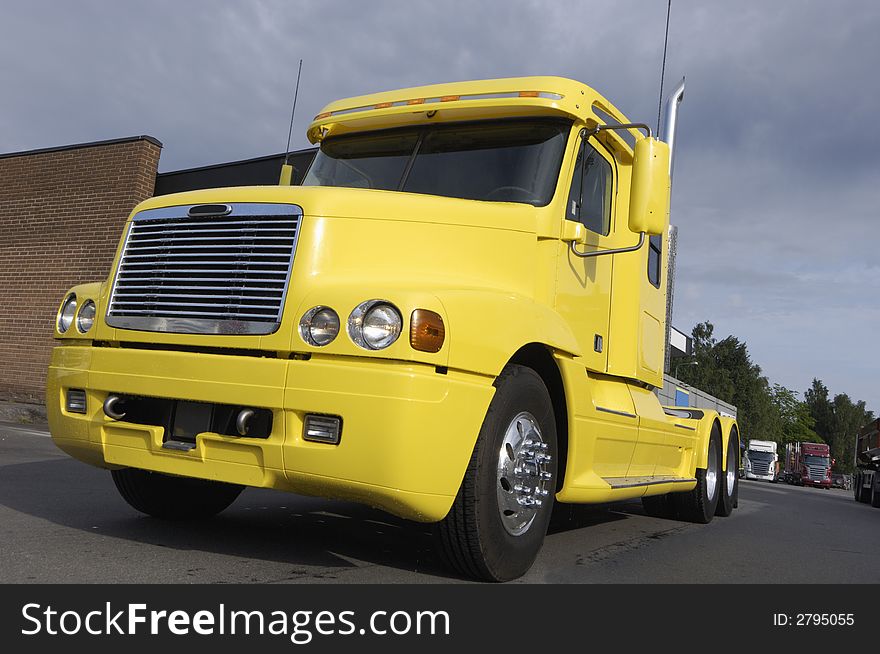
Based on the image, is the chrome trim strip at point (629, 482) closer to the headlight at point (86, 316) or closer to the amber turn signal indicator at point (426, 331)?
the amber turn signal indicator at point (426, 331)

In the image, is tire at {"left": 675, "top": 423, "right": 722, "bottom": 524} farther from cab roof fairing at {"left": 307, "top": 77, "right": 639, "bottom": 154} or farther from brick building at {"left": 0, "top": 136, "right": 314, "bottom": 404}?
brick building at {"left": 0, "top": 136, "right": 314, "bottom": 404}

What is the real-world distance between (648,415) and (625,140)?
6.54 ft

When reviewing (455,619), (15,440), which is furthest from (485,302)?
(15,440)

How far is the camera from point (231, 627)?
2.89 m

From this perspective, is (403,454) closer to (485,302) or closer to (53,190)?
(485,302)

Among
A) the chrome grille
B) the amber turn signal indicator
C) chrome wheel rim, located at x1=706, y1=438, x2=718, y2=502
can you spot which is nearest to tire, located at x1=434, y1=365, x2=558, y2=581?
the amber turn signal indicator

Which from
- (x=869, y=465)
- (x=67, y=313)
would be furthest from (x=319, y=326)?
(x=869, y=465)

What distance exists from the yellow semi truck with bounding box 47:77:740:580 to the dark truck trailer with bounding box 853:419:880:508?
66.7 ft

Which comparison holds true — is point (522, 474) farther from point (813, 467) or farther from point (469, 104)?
point (813, 467)

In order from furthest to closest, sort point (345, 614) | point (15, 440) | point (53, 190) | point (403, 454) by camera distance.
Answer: point (53, 190), point (15, 440), point (403, 454), point (345, 614)

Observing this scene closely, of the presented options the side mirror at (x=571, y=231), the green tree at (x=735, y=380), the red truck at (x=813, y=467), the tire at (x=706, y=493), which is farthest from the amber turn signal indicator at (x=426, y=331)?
the green tree at (x=735, y=380)

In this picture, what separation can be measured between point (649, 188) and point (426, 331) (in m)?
1.94

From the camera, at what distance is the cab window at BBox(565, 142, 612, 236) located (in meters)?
4.99

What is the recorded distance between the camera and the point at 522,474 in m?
4.06
